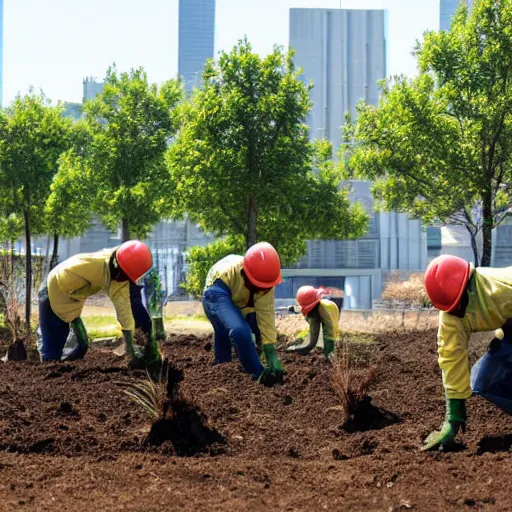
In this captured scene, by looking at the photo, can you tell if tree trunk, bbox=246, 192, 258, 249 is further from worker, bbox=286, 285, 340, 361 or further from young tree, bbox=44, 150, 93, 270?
worker, bbox=286, 285, 340, 361

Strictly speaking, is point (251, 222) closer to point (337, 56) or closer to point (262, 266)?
point (262, 266)

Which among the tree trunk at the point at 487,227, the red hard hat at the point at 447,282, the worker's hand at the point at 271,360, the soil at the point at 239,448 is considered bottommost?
the soil at the point at 239,448

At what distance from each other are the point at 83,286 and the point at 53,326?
0.72 meters

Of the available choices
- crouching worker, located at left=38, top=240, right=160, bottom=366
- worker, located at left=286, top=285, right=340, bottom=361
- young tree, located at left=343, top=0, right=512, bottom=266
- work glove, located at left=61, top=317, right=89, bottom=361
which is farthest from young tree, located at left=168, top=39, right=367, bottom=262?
work glove, located at left=61, top=317, right=89, bottom=361

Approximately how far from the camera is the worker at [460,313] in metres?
4.79

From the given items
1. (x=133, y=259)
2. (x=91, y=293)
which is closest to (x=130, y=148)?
(x=91, y=293)

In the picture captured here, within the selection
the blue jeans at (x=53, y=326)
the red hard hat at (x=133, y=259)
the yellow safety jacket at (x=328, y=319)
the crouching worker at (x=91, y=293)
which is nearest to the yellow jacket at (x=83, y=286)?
the crouching worker at (x=91, y=293)

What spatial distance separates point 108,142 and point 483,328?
13.8 m

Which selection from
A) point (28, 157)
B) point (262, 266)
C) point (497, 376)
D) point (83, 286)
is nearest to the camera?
point (497, 376)

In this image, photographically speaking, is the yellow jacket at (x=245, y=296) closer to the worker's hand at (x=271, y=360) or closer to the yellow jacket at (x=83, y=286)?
the worker's hand at (x=271, y=360)

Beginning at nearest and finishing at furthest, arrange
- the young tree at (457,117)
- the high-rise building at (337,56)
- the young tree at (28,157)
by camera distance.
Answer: the young tree at (457,117) < the young tree at (28,157) < the high-rise building at (337,56)

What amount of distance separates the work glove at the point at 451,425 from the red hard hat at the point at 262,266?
270cm

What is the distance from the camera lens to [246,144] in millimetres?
14477

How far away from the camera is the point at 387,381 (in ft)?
24.7
